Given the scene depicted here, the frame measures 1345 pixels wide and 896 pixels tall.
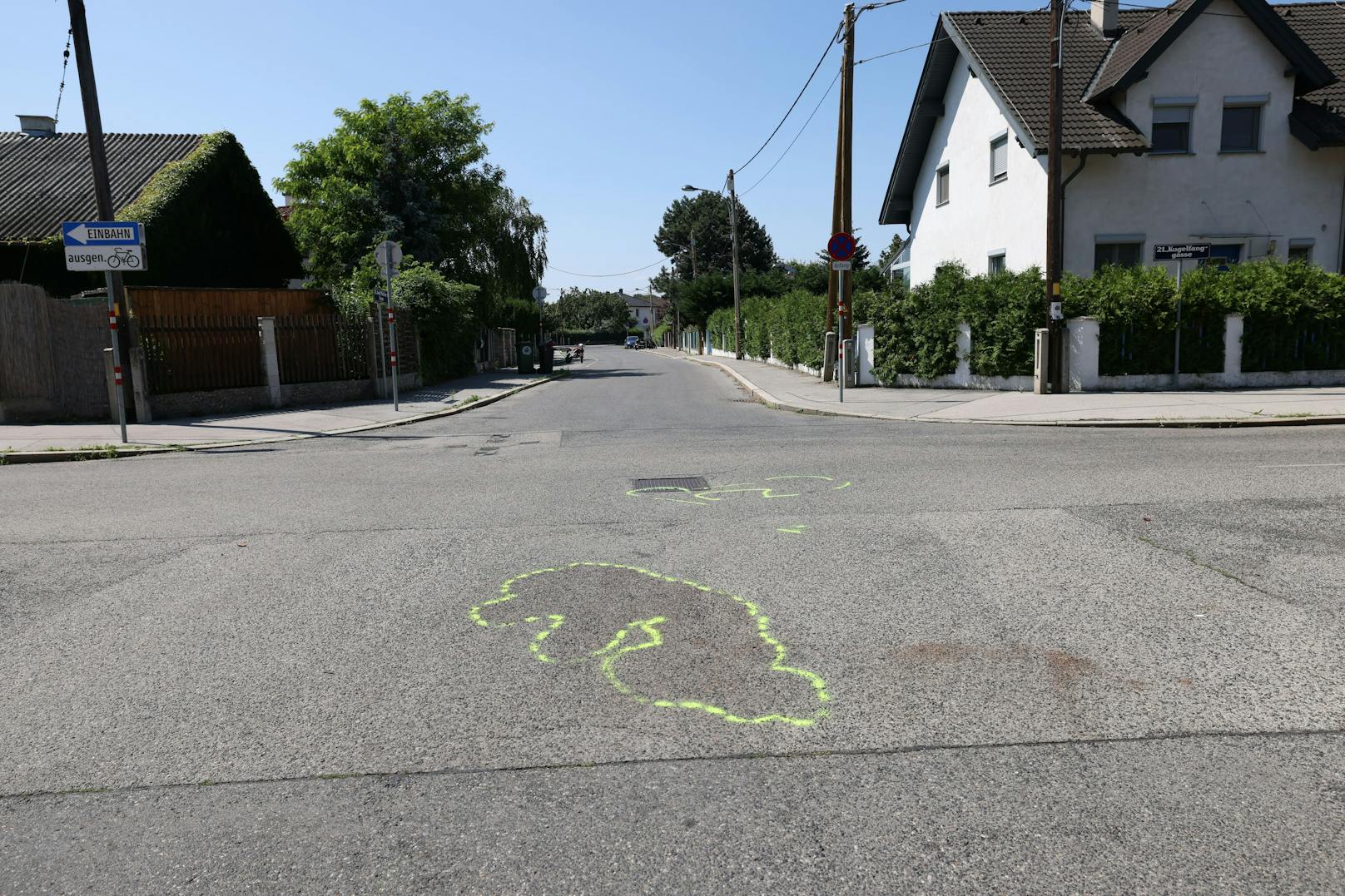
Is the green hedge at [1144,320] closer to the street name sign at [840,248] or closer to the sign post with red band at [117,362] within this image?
the street name sign at [840,248]

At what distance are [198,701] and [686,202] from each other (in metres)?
103

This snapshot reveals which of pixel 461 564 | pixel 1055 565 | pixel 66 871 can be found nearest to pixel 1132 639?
pixel 1055 565

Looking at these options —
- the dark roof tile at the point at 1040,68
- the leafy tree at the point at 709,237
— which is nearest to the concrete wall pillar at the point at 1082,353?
the dark roof tile at the point at 1040,68

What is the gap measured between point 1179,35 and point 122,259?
2277cm

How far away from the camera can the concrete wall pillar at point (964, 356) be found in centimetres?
1933

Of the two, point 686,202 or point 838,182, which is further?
point 686,202

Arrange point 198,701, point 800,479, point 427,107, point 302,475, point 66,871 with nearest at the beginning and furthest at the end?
1. point 66,871
2. point 198,701
3. point 800,479
4. point 302,475
5. point 427,107

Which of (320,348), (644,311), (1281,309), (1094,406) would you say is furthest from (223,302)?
(644,311)

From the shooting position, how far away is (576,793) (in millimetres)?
3018

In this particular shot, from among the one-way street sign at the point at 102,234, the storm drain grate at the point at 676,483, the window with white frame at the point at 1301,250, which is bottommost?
the storm drain grate at the point at 676,483

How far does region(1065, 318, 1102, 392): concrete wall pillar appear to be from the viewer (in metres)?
17.5

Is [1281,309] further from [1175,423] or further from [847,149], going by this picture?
[847,149]

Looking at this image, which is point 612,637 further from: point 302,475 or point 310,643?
point 302,475

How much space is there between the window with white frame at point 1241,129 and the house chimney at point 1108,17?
4.09 meters
